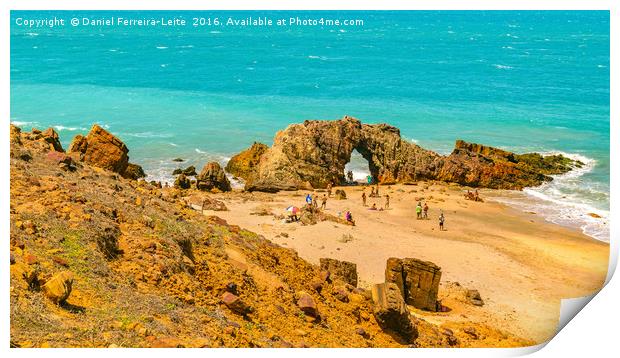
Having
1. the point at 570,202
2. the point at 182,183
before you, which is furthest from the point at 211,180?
the point at 570,202

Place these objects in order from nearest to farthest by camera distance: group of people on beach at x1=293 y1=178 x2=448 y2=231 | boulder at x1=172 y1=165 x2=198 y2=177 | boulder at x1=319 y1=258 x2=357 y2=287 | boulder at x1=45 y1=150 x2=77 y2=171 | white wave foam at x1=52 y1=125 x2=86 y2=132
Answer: boulder at x1=45 y1=150 x2=77 y2=171, boulder at x1=319 y1=258 x2=357 y2=287, group of people on beach at x1=293 y1=178 x2=448 y2=231, boulder at x1=172 y1=165 x2=198 y2=177, white wave foam at x1=52 y1=125 x2=86 y2=132

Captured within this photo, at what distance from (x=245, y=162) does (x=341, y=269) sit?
26681mm

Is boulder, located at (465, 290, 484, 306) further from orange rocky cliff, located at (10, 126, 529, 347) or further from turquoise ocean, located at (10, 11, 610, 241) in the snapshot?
turquoise ocean, located at (10, 11, 610, 241)

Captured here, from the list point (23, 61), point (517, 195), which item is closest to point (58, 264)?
point (517, 195)

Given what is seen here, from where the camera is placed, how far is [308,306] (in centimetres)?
1445

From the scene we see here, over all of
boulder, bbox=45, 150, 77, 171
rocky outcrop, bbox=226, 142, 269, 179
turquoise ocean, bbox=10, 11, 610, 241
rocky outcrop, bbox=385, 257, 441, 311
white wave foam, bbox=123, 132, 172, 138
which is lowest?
rocky outcrop, bbox=385, 257, 441, 311

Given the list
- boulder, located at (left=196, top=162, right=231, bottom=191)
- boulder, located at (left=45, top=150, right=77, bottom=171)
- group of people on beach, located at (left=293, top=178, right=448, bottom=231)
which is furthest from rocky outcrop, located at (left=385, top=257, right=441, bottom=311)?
boulder, located at (left=196, top=162, right=231, bottom=191)

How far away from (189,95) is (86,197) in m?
59.9

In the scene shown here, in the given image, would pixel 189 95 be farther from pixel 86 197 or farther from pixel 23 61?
pixel 86 197

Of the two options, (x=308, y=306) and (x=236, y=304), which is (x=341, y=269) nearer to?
(x=308, y=306)

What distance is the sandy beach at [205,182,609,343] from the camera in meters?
21.5

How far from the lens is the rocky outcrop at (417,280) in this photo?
67.1 ft

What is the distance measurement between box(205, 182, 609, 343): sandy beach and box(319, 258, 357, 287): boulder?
210 cm

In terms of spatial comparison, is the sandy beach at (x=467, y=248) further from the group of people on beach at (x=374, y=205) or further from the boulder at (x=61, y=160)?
the boulder at (x=61, y=160)
